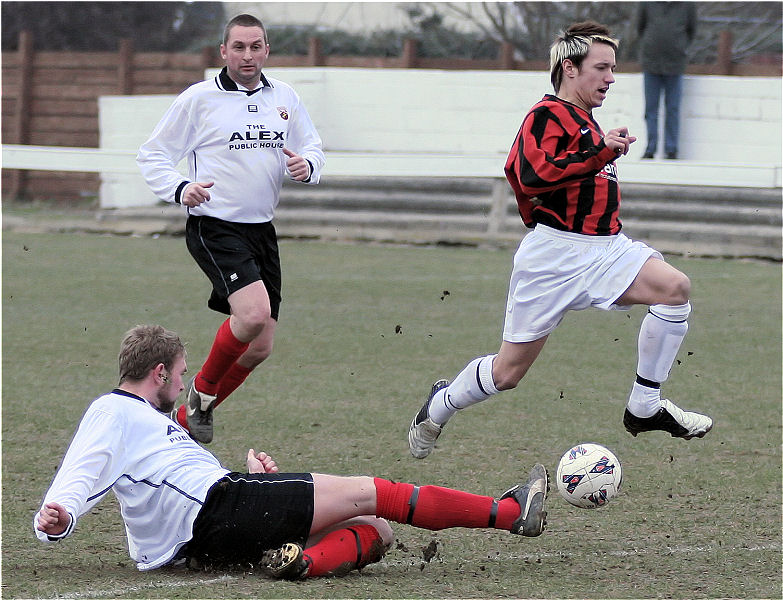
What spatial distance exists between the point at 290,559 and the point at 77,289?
24.8 feet

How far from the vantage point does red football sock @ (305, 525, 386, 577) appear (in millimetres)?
4266

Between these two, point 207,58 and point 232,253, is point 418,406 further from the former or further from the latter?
point 207,58

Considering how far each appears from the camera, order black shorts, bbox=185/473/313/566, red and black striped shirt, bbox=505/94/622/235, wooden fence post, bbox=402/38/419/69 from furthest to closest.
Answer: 1. wooden fence post, bbox=402/38/419/69
2. red and black striped shirt, bbox=505/94/622/235
3. black shorts, bbox=185/473/313/566

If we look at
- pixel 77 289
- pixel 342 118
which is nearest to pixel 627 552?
pixel 77 289

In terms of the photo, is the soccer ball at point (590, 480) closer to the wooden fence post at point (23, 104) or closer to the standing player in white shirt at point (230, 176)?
the standing player in white shirt at point (230, 176)

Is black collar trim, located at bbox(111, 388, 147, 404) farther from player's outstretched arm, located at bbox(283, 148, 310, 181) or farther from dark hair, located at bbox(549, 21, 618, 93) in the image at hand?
dark hair, located at bbox(549, 21, 618, 93)

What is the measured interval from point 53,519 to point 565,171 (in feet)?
8.29

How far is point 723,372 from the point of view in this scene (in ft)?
26.3

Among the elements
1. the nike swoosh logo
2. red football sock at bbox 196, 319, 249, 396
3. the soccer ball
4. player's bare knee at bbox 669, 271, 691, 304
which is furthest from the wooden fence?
the nike swoosh logo

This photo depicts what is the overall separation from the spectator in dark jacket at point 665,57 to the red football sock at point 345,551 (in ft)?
35.4

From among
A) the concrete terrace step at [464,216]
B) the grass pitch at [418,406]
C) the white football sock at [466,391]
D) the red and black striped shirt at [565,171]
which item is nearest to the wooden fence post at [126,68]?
the concrete terrace step at [464,216]

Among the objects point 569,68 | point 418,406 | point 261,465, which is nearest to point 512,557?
point 261,465

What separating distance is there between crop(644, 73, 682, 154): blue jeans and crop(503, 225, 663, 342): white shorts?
9395mm

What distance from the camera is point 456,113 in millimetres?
16844
